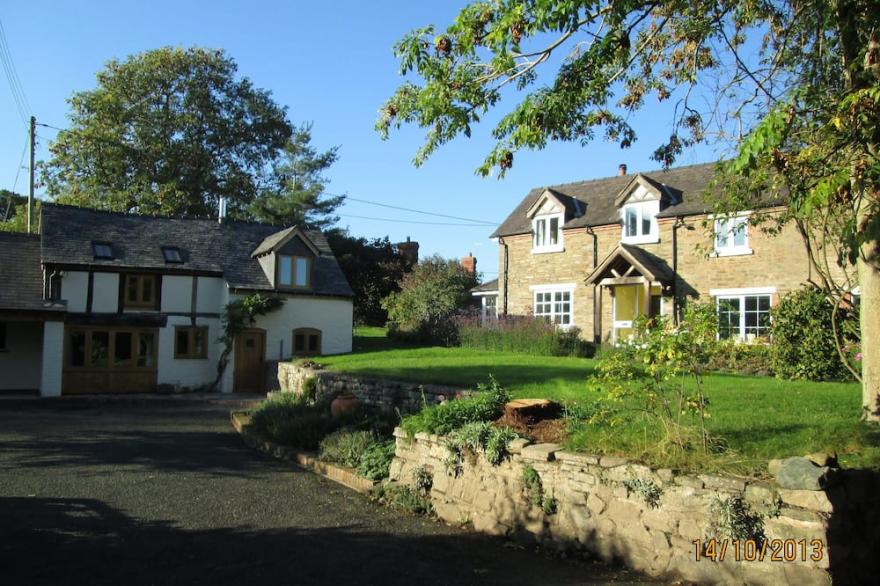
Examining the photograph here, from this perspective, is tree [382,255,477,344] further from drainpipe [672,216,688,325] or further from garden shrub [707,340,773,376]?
garden shrub [707,340,773,376]

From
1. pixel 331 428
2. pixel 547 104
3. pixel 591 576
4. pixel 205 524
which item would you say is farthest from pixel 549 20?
pixel 331 428

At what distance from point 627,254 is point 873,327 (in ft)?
52.6

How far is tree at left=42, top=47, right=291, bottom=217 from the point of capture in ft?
119

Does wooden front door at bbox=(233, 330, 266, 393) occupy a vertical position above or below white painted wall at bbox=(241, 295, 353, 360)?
below

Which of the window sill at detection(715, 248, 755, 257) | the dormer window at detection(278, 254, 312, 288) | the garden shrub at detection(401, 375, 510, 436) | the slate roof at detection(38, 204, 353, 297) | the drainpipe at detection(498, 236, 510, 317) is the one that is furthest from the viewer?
the drainpipe at detection(498, 236, 510, 317)

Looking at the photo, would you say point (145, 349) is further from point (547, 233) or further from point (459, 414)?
point (459, 414)

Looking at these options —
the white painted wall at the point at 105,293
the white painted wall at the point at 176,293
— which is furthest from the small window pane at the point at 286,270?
the white painted wall at the point at 105,293

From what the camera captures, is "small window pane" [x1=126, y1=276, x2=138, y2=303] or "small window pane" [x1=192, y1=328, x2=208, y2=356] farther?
"small window pane" [x1=192, y1=328, x2=208, y2=356]

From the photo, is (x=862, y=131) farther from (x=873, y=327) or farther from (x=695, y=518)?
(x=695, y=518)

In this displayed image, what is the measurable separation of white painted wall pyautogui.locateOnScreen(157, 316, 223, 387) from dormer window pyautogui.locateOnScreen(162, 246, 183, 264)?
2127 millimetres

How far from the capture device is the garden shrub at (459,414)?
855cm

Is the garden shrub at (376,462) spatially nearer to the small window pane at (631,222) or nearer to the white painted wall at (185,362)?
the white painted wall at (185,362)

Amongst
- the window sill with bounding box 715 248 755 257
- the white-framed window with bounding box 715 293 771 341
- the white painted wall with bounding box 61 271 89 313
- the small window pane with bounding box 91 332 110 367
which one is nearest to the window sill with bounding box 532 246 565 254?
the window sill with bounding box 715 248 755 257

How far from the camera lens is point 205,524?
25.0ft
